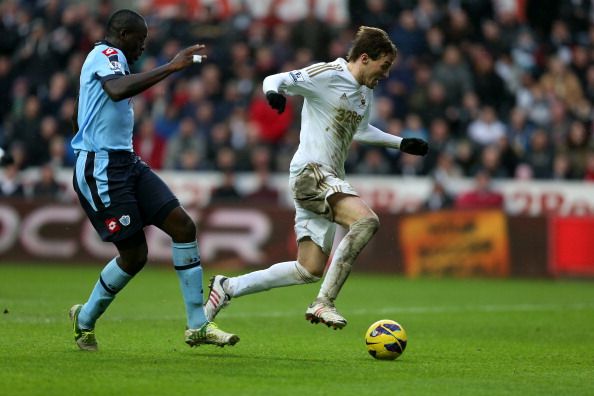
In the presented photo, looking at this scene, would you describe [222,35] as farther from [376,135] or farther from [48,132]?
[376,135]

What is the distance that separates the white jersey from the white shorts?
8 centimetres

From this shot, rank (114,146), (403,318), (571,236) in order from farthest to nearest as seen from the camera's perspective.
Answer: (571,236) < (403,318) < (114,146)

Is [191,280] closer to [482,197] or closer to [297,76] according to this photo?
[297,76]

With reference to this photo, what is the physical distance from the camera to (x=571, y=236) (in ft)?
63.5

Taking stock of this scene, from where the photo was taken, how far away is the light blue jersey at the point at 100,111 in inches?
343

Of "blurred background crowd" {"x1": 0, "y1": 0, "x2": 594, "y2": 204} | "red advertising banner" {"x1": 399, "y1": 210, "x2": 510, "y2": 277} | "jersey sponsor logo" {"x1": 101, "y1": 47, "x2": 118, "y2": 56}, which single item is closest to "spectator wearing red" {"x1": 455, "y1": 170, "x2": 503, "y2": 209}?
"blurred background crowd" {"x1": 0, "y1": 0, "x2": 594, "y2": 204}

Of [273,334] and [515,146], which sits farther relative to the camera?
[515,146]

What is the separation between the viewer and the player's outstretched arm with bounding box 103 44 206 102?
824 centimetres

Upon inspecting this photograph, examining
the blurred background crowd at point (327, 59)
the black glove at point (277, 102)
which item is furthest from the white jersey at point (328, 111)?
the blurred background crowd at point (327, 59)

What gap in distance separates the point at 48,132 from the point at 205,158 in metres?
2.86

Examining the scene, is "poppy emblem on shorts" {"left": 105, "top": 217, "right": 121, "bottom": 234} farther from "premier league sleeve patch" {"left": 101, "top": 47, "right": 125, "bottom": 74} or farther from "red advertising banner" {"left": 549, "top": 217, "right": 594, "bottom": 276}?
"red advertising banner" {"left": 549, "top": 217, "right": 594, "bottom": 276}

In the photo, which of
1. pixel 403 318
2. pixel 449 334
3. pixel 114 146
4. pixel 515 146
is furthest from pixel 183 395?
pixel 515 146

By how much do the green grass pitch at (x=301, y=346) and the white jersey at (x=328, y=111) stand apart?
1.50m

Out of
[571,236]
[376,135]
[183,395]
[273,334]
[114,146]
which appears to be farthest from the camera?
[571,236]
